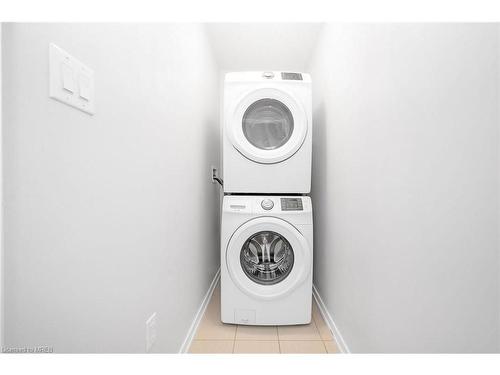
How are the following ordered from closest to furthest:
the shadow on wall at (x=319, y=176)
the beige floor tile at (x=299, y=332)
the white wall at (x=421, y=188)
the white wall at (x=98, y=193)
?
the white wall at (x=98, y=193) → the white wall at (x=421, y=188) → the beige floor tile at (x=299, y=332) → the shadow on wall at (x=319, y=176)

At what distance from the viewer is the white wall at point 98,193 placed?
0.59m

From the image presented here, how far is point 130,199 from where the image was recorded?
1.01 m

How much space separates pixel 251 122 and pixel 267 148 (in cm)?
22

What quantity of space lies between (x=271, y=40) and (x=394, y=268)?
2069 millimetres

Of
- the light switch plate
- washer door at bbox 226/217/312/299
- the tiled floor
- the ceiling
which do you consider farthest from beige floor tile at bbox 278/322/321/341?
the ceiling

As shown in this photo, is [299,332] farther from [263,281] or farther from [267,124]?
[267,124]

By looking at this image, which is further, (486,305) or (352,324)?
(352,324)

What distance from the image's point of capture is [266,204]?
6.19 ft

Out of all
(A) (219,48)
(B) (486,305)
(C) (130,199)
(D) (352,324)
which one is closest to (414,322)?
(B) (486,305)

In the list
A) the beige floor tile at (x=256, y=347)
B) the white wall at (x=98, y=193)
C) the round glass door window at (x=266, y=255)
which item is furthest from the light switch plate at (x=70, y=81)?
the beige floor tile at (x=256, y=347)

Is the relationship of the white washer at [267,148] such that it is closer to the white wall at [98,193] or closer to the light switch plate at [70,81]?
the white wall at [98,193]

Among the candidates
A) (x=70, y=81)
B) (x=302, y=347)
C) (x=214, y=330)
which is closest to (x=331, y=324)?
(x=302, y=347)

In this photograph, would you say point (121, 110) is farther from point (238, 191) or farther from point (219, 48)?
point (219, 48)

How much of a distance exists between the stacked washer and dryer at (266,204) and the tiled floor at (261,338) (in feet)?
0.22
